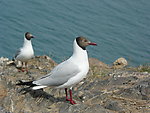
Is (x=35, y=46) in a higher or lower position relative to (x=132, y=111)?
lower

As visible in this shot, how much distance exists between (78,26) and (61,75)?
42.4 ft

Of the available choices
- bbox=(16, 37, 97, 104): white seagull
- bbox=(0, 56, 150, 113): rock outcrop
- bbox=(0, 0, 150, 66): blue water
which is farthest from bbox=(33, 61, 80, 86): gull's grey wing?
bbox=(0, 0, 150, 66): blue water

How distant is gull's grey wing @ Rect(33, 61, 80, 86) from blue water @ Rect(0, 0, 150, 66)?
893 cm

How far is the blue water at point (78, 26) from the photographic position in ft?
54.6

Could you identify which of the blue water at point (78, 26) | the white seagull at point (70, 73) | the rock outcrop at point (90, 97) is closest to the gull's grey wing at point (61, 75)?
the white seagull at point (70, 73)

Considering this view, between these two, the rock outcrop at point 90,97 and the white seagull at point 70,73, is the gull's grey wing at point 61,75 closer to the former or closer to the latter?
the white seagull at point 70,73

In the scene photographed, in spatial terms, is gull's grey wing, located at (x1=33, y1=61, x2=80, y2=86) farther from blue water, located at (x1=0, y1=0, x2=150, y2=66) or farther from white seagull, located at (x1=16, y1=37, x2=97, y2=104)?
blue water, located at (x1=0, y1=0, x2=150, y2=66)

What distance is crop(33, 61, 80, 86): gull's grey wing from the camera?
6023 mm

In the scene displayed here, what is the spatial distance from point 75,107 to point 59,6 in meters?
15.6

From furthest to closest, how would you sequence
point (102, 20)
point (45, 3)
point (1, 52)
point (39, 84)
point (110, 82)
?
point (45, 3), point (102, 20), point (1, 52), point (110, 82), point (39, 84)

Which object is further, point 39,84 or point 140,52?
point 140,52

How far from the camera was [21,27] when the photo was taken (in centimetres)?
1844

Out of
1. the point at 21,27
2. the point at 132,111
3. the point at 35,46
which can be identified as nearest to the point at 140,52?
the point at 35,46

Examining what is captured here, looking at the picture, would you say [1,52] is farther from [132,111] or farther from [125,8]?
[132,111]
